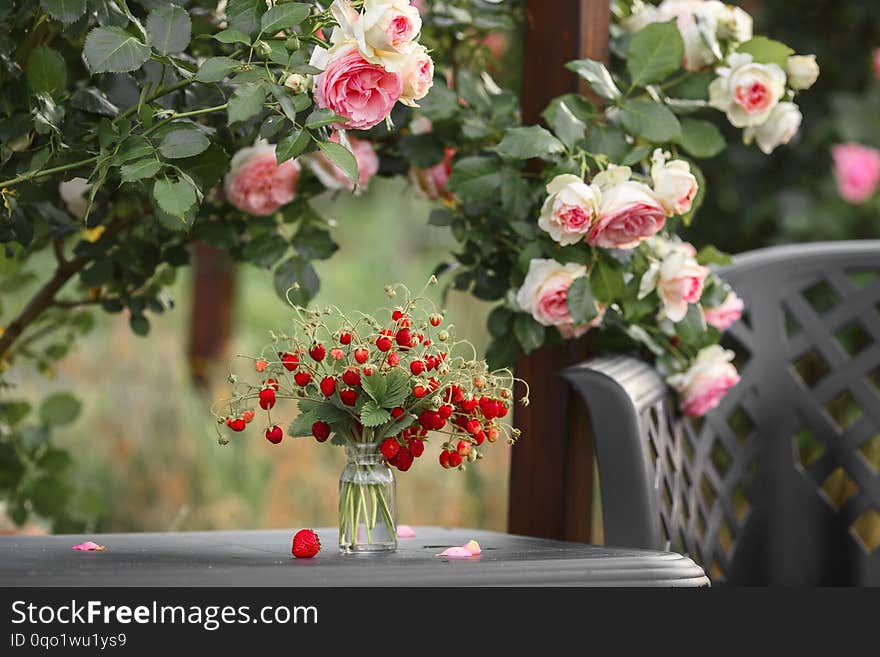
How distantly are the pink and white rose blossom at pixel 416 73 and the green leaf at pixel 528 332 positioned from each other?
0.44 meters

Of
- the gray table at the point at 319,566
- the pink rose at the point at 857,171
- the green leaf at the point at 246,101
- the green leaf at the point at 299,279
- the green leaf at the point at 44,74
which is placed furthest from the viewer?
the pink rose at the point at 857,171

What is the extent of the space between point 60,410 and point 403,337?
1.00 m

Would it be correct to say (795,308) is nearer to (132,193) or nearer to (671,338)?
(671,338)

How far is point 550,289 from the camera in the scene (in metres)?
1.33

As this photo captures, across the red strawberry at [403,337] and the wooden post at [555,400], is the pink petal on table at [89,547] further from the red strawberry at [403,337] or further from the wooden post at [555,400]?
the wooden post at [555,400]

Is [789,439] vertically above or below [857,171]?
below

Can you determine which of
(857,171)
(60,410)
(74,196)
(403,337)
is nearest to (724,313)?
(403,337)

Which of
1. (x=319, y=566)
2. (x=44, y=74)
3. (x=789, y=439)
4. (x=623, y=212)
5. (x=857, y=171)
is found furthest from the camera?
(x=857, y=171)

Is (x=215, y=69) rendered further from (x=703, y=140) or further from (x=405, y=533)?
(x=703, y=140)

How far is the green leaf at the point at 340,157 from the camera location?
0.98 metres

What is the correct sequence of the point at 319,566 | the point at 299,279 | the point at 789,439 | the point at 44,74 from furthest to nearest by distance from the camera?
the point at 789,439 → the point at 299,279 → the point at 44,74 → the point at 319,566

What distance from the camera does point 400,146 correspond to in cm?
148

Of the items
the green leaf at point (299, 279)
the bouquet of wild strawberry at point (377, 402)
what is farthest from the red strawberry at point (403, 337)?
the green leaf at point (299, 279)

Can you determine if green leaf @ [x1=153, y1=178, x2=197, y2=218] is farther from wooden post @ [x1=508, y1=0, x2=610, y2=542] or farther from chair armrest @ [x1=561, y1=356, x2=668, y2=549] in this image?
wooden post @ [x1=508, y1=0, x2=610, y2=542]
